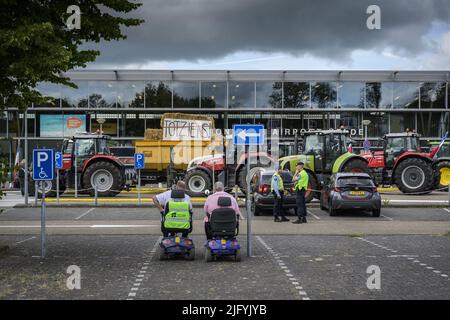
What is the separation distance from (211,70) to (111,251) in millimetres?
31449

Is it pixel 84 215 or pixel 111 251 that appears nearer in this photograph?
pixel 111 251

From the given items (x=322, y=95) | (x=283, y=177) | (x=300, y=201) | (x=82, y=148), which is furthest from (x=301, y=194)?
(x=322, y=95)

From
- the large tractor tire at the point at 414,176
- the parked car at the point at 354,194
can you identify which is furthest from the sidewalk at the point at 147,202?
the parked car at the point at 354,194

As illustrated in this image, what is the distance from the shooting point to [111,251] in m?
14.5

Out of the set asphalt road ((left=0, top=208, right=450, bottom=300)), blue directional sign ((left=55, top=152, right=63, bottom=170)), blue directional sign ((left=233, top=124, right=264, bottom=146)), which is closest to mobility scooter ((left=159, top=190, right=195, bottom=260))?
asphalt road ((left=0, top=208, right=450, bottom=300))

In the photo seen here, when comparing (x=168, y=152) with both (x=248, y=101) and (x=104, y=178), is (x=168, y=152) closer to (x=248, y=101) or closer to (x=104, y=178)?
(x=104, y=178)

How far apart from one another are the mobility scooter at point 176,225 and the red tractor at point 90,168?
1584cm

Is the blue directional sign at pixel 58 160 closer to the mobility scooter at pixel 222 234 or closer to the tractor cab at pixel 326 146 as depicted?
the tractor cab at pixel 326 146

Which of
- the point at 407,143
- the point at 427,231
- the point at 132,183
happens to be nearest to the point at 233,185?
the point at 132,183

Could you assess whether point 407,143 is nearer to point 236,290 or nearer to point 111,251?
point 111,251

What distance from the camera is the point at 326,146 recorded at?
26.5m

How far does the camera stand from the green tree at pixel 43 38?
11.6 meters

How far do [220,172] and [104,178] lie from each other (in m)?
4.99

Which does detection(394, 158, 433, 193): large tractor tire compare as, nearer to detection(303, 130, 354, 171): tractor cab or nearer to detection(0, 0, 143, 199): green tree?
detection(303, 130, 354, 171): tractor cab
